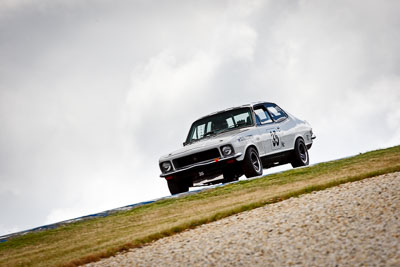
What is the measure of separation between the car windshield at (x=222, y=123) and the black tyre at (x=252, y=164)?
2.88ft

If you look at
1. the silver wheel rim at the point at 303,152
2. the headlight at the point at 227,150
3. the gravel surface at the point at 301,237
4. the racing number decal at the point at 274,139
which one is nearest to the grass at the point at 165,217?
the gravel surface at the point at 301,237

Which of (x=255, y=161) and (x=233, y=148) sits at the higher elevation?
(x=233, y=148)

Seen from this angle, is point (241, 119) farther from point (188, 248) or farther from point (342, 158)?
point (188, 248)

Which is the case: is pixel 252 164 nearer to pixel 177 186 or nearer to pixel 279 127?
pixel 177 186

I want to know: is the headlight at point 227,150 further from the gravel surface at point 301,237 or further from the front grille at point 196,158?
the gravel surface at point 301,237

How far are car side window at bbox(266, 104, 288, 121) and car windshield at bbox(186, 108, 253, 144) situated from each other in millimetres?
934

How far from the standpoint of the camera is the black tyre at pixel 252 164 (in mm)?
11922

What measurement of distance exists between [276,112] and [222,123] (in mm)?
1762

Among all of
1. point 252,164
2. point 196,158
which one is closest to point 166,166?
point 196,158

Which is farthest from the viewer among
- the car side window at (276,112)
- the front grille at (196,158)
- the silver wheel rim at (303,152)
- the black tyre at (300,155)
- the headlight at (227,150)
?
the silver wheel rim at (303,152)

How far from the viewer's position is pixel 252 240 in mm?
6500

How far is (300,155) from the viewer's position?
559 inches

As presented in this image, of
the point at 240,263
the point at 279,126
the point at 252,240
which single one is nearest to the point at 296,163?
the point at 279,126

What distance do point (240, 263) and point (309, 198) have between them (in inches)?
116
